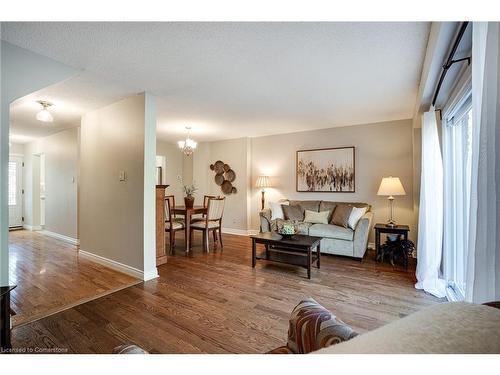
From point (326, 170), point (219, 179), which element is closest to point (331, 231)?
point (326, 170)

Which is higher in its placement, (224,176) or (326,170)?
(326,170)

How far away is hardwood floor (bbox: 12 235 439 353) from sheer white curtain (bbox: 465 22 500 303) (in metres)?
1.25

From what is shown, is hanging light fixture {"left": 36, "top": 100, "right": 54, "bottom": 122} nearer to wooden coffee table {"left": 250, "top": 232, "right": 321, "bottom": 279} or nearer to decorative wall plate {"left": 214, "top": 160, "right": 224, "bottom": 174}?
wooden coffee table {"left": 250, "top": 232, "right": 321, "bottom": 279}

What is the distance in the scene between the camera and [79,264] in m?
3.32

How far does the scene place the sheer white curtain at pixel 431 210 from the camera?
249cm

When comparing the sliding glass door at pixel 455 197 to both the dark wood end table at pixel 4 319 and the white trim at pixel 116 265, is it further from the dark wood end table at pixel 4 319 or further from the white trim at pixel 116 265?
the dark wood end table at pixel 4 319

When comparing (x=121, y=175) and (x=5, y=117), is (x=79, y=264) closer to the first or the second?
(x=121, y=175)

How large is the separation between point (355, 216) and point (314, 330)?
125 inches

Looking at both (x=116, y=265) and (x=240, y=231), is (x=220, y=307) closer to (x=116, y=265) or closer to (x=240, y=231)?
(x=116, y=265)

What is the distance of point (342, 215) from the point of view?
393 cm

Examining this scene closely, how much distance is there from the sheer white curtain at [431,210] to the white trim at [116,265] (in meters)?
3.21

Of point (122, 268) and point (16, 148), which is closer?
point (122, 268)

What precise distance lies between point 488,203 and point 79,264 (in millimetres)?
4323
